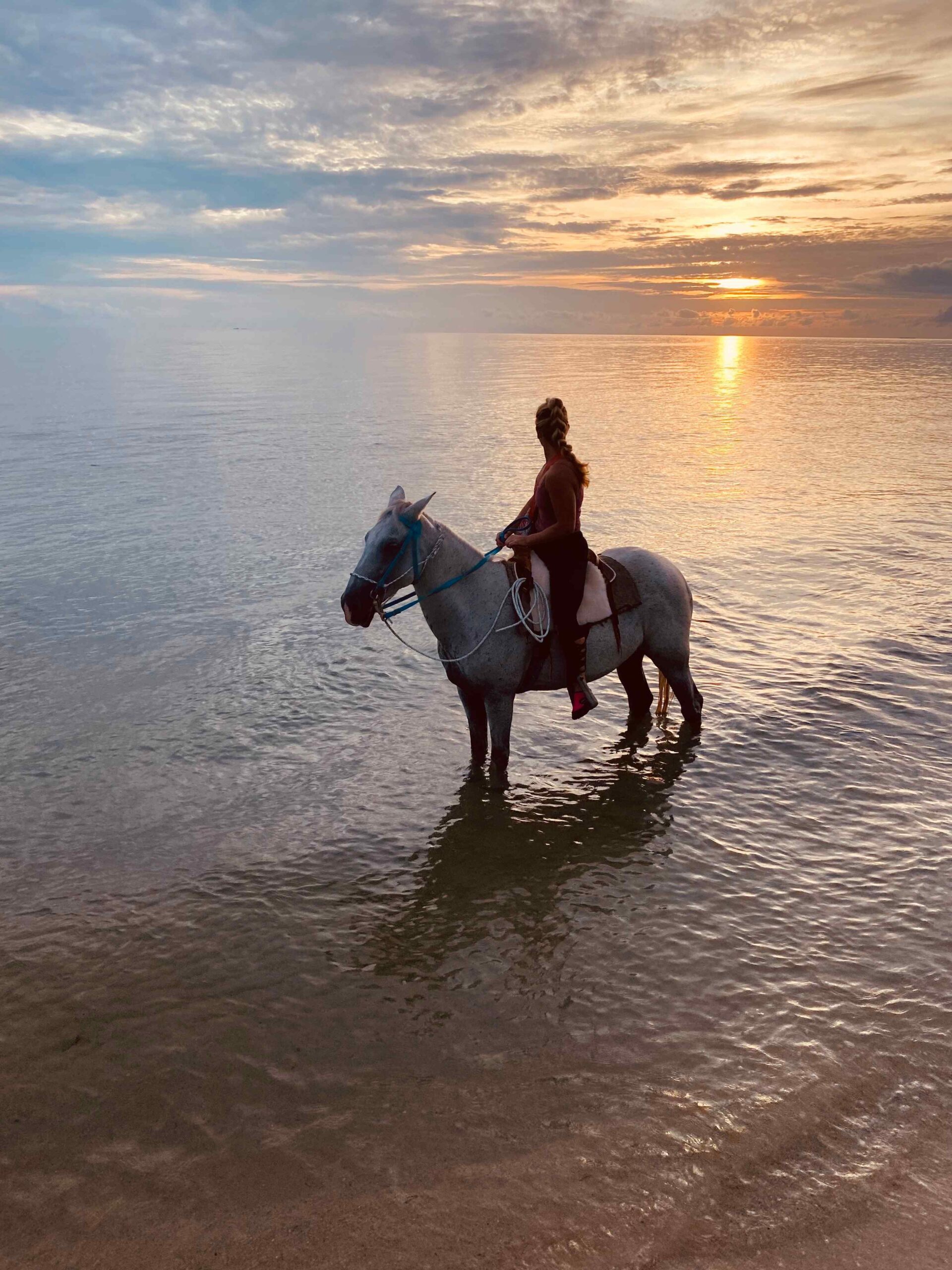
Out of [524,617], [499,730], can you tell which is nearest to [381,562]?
[524,617]

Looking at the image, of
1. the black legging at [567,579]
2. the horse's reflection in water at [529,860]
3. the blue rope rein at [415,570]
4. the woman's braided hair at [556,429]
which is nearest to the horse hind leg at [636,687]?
the horse's reflection in water at [529,860]

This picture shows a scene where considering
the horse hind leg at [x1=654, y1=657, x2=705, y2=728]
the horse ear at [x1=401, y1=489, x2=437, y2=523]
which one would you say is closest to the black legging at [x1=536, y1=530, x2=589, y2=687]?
the horse ear at [x1=401, y1=489, x2=437, y2=523]

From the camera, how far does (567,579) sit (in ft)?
25.6

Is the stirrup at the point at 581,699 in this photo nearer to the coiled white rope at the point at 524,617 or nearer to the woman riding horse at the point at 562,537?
the woman riding horse at the point at 562,537

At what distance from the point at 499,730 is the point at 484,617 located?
3.53ft

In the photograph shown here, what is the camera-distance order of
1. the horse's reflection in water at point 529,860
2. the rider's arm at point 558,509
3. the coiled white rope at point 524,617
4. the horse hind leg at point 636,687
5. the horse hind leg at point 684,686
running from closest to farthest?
the horse's reflection in water at point 529,860 < the rider's arm at point 558,509 < the coiled white rope at point 524,617 < the horse hind leg at point 684,686 < the horse hind leg at point 636,687

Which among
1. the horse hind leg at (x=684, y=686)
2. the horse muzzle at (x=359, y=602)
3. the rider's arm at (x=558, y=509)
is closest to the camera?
the horse muzzle at (x=359, y=602)

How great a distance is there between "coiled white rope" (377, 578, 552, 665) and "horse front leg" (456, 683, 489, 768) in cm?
45

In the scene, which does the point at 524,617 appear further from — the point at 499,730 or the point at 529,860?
the point at 529,860

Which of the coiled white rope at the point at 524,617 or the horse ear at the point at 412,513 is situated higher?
the horse ear at the point at 412,513

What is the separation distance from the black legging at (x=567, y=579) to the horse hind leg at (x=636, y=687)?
149cm

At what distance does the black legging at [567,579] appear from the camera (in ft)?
25.6

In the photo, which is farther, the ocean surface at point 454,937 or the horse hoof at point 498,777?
the horse hoof at point 498,777

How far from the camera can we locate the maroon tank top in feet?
24.5
